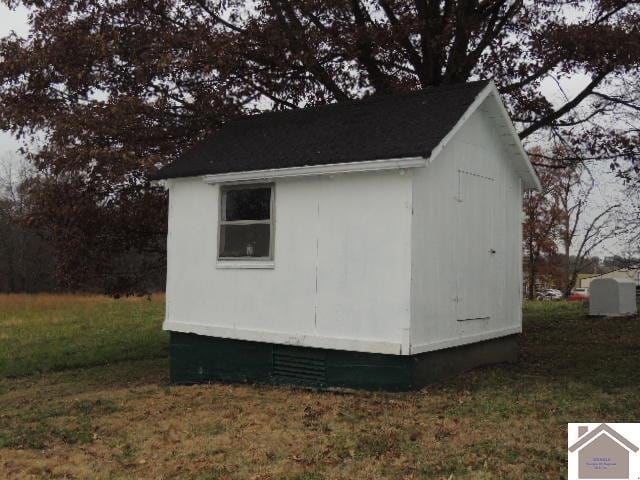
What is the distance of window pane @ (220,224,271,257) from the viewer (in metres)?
10.4

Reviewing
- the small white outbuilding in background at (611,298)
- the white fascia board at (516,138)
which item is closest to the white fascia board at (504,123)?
the white fascia board at (516,138)

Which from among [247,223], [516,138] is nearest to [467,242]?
[516,138]

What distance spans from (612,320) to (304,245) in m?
12.0

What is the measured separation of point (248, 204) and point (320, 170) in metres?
1.61

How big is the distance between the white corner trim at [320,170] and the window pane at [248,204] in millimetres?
275

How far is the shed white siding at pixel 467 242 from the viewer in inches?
361

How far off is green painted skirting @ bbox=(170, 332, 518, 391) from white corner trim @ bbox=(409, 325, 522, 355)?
14 centimetres

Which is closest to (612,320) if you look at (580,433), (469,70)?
(469,70)

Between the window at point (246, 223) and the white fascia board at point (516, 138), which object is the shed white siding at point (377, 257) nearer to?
the white fascia board at point (516, 138)

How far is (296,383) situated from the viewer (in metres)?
10.0

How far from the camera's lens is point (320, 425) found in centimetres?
748

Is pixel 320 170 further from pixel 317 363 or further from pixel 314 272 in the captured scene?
pixel 317 363

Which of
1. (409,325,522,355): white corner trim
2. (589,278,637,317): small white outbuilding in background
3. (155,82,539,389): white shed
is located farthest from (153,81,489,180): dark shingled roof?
(589,278,637,317): small white outbuilding in background

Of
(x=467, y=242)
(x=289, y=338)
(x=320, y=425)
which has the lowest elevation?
(x=320, y=425)
